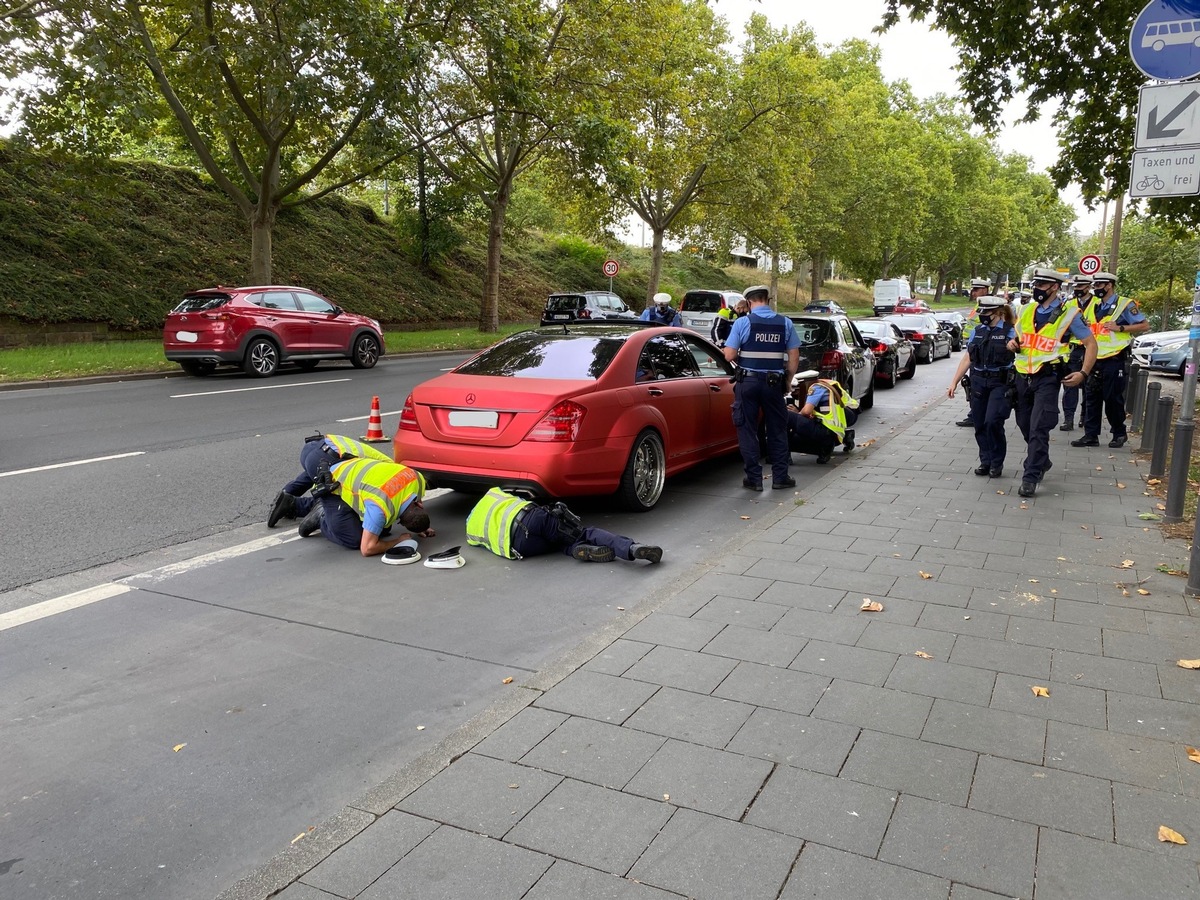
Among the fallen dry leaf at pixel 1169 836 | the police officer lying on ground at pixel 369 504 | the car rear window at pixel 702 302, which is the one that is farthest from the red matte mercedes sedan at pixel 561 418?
the car rear window at pixel 702 302

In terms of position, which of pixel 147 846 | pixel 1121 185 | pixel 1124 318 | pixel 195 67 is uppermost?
pixel 195 67

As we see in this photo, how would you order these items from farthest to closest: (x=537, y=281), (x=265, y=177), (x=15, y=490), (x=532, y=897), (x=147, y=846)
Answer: (x=537, y=281) < (x=265, y=177) < (x=15, y=490) < (x=147, y=846) < (x=532, y=897)

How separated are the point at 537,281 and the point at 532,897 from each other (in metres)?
38.6

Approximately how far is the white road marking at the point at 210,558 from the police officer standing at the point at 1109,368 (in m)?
8.88

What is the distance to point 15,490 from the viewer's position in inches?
284

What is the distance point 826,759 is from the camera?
10.2 ft

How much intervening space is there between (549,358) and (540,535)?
5.55ft

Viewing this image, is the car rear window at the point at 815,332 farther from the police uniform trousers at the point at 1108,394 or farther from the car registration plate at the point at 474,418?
the car registration plate at the point at 474,418

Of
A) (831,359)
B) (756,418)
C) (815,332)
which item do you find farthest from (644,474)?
(815,332)

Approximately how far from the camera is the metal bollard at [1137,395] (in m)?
11.6

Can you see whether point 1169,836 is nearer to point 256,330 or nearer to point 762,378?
point 762,378

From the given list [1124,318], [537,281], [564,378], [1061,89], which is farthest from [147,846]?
[537,281]

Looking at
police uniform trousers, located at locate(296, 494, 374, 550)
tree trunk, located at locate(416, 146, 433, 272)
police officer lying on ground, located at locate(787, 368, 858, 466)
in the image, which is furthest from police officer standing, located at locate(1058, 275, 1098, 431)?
tree trunk, located at locate(416, 146, 433, 272)

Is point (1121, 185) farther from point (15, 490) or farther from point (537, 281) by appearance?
point (537, 281)
